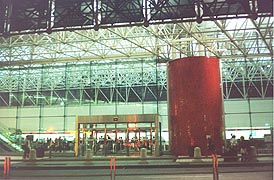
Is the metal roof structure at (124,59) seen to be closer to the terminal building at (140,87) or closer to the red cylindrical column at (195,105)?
the terminal building at (140,87)

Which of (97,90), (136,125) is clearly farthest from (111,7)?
(97,90)

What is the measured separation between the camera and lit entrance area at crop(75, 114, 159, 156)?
34719 mm

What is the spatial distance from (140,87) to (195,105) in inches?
707

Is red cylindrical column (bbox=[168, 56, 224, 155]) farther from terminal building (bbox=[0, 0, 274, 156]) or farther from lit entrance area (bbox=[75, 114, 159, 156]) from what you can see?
lit entrance area (bbox=[75, 114, 159, 156])

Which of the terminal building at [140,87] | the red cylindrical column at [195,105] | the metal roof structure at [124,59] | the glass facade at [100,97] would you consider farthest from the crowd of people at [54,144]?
the red cylindrical column at [195,105]

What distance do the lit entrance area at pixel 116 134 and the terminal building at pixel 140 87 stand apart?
10 centimetres

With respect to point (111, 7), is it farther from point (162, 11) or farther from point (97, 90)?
point (97, 90)

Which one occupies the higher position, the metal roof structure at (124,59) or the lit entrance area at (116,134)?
the metal roof structure at (124,59)

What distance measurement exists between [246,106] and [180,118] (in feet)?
70.0

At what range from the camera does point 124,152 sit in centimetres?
3612

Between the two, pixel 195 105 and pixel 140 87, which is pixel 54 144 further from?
pixel 195 105

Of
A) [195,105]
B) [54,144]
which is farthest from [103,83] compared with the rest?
[195,105]

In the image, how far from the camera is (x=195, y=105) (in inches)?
1034

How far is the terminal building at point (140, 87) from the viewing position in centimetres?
2695
